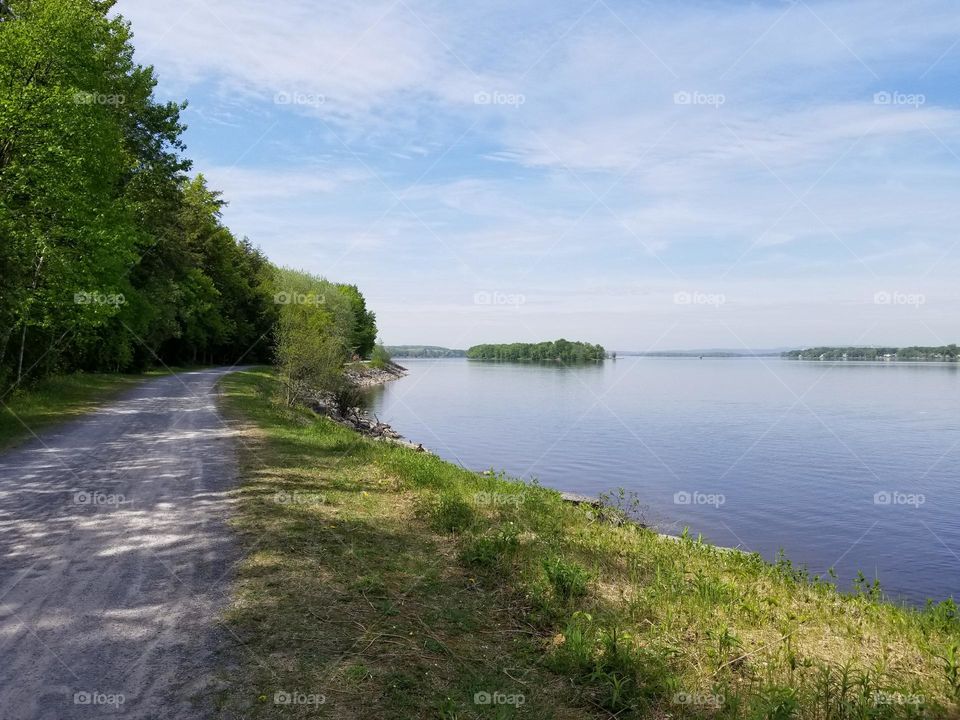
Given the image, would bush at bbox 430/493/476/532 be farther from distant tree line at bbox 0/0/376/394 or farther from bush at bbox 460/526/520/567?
distant tree line at bbox 0/0/376/394

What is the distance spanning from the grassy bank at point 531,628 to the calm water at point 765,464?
330 inches

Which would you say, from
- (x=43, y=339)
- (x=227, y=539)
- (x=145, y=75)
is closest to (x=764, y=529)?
(x=227, y=539)

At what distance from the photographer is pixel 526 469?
27562mm

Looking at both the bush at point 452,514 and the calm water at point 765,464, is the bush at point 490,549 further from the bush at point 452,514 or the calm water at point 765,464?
the calm water at point 765,464

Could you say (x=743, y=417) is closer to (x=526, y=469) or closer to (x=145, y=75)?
(x=526, y=469)

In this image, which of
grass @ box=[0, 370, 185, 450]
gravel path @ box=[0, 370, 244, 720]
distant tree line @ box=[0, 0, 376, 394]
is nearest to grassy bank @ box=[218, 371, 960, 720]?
gravel path @ box=[0, 370, 244, 720]

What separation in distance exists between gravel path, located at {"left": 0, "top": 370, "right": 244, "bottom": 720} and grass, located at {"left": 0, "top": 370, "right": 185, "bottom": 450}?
3.28m

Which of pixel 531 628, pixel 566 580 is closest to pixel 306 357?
pixel 566 580

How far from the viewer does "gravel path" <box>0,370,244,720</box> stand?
17.7ft

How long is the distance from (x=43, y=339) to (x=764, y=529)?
29.5m

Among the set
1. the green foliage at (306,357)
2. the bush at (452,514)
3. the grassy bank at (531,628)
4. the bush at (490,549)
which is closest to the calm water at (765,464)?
the green foliage at (306,357)

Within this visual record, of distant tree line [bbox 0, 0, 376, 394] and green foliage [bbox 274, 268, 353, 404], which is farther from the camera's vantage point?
green foliage [bbox 274, 268, 353, 404]

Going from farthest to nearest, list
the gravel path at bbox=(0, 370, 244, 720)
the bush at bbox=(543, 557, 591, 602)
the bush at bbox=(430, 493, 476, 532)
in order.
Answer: the bush at bbox=(430, 493, 476, 532), the bush at bbox=(543, 557, 591, 602), the gravel path at bbox=(0, 370, 244, 720)

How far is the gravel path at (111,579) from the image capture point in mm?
5395
